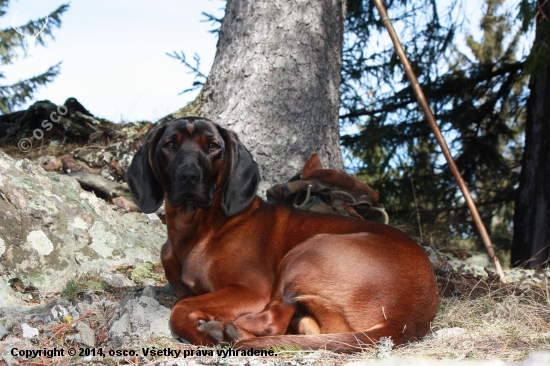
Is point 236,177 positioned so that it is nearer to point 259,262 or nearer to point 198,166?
point 198,166

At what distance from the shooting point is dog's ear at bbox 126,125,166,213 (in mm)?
4590

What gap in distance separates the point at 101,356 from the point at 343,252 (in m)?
1.72

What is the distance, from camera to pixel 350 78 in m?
10.5

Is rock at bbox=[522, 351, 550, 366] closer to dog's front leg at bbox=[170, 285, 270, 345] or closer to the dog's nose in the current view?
dog's front leg at bbox=[170, 285, 270, 345]

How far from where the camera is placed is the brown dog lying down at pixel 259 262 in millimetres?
3906

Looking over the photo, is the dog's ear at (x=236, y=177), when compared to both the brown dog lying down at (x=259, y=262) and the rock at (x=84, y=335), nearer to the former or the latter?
the brown dog lying down at (x=259, y=262)

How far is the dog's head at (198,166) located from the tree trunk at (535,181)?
5.98m

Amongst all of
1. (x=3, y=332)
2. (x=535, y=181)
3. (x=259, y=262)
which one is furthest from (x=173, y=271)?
(x=535, y=181)

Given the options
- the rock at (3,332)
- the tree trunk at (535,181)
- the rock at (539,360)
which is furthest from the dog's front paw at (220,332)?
the tree trunk at (535,181)

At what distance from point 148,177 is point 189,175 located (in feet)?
1.87

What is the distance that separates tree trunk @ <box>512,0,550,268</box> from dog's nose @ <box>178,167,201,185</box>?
644 cm

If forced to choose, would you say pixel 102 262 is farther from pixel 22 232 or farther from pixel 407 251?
pixel 407 251

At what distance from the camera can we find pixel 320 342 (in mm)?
3592

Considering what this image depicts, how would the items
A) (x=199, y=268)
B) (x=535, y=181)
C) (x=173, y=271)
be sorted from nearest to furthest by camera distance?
(x=199, y=268) < (x=173, y=271) < (x=535, y=181)
